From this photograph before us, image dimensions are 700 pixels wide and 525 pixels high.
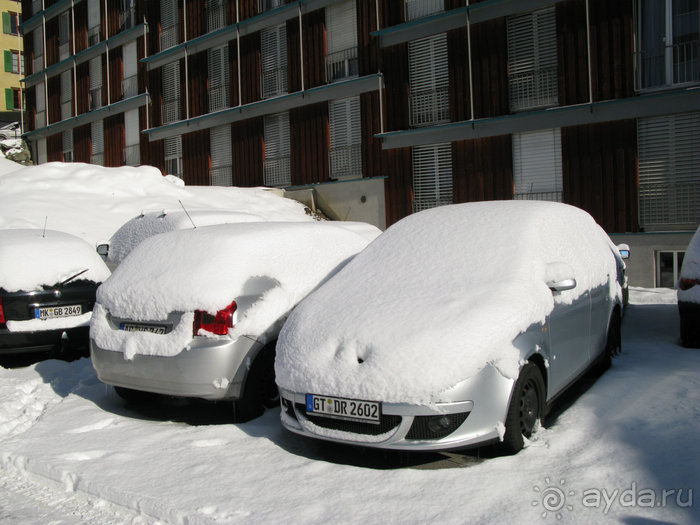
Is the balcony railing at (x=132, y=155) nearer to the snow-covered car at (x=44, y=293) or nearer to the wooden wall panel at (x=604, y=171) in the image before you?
the wooden wall panel at (x=604, y=171)

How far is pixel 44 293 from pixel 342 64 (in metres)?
15.9

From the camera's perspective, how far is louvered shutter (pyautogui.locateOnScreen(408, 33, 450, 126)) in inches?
743

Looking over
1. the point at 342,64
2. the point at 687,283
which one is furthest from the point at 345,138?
the point at 687,283

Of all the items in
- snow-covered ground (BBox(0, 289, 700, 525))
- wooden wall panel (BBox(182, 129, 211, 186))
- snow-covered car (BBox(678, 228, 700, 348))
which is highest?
wooden wall panel (BBox(182, 129, 211, 186))

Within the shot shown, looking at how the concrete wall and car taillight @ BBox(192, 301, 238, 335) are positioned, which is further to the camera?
the concrete wall

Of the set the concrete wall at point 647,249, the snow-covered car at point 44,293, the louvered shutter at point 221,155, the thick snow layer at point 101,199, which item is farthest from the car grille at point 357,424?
the louvered shutter at point 221,155

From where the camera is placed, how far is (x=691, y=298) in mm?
6680

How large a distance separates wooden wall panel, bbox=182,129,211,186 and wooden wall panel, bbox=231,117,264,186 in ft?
5.70

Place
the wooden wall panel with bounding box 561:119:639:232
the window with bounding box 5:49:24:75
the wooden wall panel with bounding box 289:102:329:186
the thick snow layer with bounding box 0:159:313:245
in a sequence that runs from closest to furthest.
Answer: the wooden wall panel with bounding box 561:119:639:232, the thick snow layer with bounding box 0:159:313:245, the wooden wall panel with bounding box 289:102:329:186, the window with bounding box 5:49:24:75

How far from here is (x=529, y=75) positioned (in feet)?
56.9

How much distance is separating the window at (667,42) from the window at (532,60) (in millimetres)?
2118

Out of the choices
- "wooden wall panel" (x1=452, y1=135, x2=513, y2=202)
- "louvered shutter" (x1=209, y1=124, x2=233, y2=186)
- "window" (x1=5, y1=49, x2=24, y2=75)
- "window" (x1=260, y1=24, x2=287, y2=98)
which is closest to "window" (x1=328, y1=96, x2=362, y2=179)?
"window" (x1=260, y1=24, x2=287, y2=98)

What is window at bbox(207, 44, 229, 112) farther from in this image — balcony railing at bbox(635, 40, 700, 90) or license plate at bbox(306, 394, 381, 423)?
license plate at bbox(306, 394, 381, 423)

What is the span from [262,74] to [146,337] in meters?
20.0
